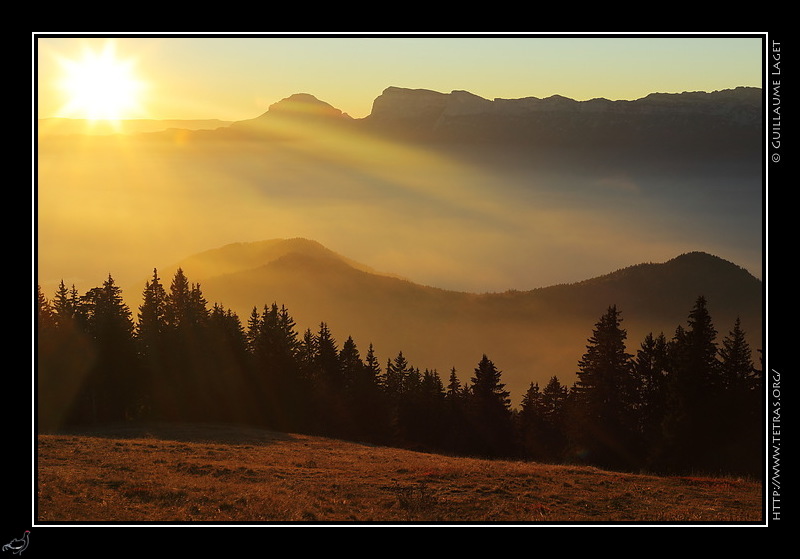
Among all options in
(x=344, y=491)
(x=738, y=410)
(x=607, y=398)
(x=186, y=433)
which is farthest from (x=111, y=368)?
(x=738, y=410)

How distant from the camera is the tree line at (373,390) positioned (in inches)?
2144

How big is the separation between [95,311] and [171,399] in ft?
36.6

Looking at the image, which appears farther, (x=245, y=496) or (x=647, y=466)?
(x=647, y=466)

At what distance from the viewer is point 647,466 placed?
55.1 m

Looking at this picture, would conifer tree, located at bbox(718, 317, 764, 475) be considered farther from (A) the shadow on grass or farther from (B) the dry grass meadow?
(A) the shadow on grass

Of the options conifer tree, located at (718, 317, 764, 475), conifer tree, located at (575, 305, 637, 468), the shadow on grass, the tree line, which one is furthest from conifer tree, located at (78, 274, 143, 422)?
conifer tree, located at (718, 317, 764, 475)

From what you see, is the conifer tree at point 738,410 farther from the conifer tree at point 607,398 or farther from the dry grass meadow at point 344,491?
the dry grass meadow at point 344,491

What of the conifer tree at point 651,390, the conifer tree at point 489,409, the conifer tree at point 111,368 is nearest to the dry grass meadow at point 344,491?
the conifer tree at point 111,368

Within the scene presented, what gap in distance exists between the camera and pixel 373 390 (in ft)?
235

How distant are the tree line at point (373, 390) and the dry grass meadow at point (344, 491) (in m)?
22.2
